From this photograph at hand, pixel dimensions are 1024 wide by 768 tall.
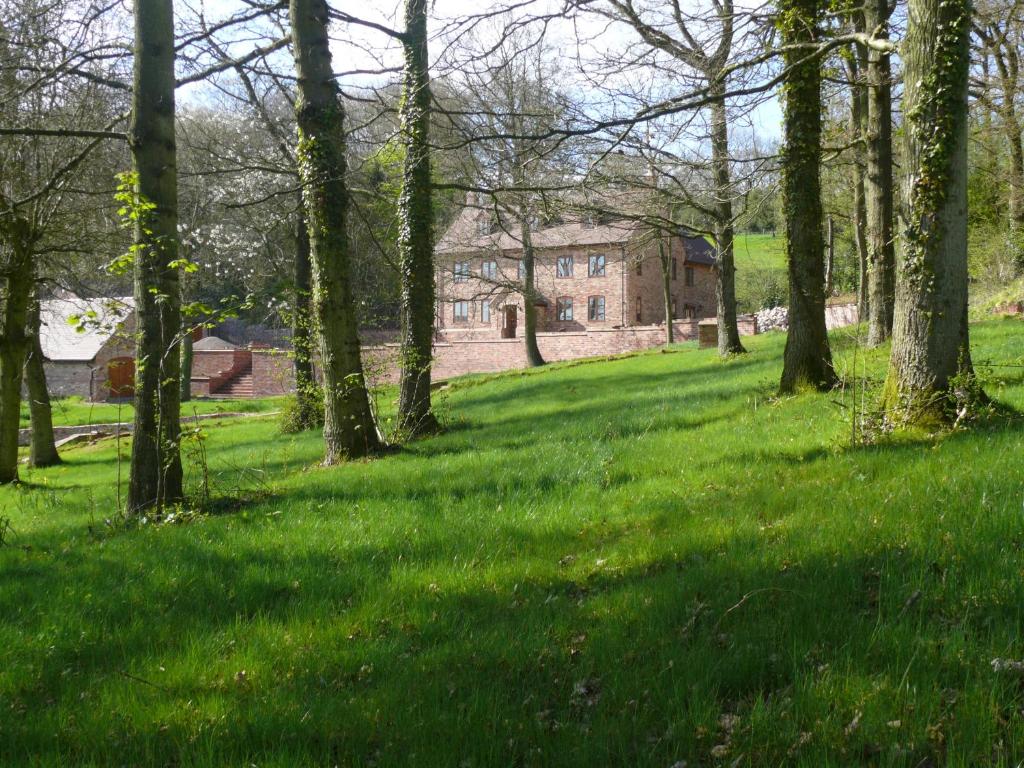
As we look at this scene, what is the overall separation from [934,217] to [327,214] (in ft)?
24.3

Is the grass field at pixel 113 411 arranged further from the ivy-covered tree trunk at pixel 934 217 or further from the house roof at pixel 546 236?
A: the ivy-covered tree trunk at pixel 934 217

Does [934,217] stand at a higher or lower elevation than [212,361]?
higher

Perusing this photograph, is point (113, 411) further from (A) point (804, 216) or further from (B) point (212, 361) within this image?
(A) point (804, 216)

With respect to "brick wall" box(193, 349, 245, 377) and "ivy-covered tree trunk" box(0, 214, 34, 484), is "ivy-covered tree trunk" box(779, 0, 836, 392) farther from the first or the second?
"brick wall" box(193, 349, 245, 377)

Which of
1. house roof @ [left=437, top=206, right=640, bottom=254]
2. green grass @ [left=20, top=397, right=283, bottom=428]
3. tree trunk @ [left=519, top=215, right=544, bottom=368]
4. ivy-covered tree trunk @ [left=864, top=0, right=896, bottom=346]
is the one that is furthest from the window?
ivy-covered tree trunk @ [left=864, top=0, right=896, bottom=346]

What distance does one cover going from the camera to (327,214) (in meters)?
10.8

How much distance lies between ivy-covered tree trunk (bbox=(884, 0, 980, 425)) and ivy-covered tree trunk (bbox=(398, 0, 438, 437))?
7761 mm

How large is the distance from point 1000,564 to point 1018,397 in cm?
525

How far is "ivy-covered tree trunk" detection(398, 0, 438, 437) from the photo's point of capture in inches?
514

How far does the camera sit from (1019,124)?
80.9 ft

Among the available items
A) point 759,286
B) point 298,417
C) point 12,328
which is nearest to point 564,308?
point 759,286

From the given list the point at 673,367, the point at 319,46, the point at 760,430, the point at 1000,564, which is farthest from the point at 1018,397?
the point at 673,367

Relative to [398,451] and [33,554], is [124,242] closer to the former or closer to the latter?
[398,451]

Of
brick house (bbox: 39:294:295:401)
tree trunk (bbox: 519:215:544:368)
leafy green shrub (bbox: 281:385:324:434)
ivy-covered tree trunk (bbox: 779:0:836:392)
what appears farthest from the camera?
brick house (bbox: 39:294:295:401)
